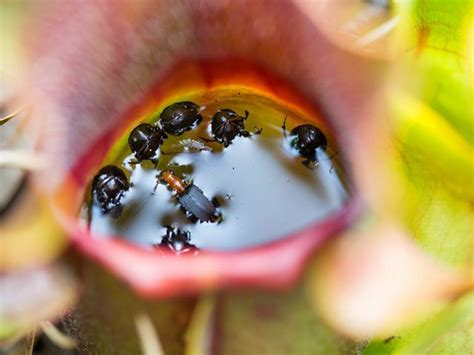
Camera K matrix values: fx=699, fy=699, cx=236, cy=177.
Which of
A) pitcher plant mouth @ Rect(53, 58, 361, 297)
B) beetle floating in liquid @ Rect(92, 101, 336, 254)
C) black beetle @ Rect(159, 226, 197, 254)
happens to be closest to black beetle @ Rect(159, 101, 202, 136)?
beetle floating in liquid @ Rect(92, 101, 336, 254)

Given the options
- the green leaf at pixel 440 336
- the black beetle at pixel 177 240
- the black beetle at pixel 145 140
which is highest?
the black beetle at pixel 145 140

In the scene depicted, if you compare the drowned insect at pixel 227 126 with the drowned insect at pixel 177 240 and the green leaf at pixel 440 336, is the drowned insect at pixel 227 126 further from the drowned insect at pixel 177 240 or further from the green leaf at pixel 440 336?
the green leaf at pixel 440 336

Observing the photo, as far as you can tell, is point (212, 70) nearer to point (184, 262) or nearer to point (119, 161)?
point (119, 161)

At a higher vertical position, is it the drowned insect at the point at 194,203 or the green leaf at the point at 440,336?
the drowned insect at the point at 194,203

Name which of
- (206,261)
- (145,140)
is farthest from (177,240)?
(206,261)

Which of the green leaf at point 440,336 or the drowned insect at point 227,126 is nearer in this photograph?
the green leaf at point 440,336

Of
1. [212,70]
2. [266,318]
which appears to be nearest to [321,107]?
[212,70]

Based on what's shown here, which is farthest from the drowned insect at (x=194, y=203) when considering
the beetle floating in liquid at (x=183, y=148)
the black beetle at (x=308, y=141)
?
the black beetle at (x=308, y=141)
